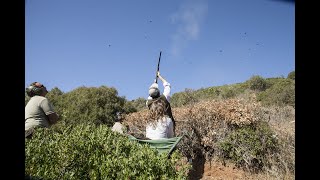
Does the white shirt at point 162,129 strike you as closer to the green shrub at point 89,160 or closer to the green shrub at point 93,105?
the green shrub at point 89,160

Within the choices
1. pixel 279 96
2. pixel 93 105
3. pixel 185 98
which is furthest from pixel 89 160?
pixel 93 105

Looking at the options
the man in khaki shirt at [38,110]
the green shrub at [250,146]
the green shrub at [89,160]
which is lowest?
the green shrub at [250,146]

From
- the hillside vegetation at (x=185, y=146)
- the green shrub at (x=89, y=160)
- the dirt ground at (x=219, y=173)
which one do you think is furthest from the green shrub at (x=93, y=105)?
the green shrub at (x=89, y=160)

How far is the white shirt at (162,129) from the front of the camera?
680cm

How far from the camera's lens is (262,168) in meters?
7.79

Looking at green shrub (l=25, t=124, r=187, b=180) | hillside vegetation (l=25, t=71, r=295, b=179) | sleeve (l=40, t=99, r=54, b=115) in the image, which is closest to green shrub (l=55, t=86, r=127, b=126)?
hillside vegetation (l=25, t=71, r=295, b=179)

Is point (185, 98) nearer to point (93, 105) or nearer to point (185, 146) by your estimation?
point (93, 105)

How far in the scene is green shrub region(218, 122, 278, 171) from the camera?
793cm

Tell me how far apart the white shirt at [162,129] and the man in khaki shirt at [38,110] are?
170 centimetres

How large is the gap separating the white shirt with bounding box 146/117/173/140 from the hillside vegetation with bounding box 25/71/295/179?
75cm

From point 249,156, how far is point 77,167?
480 cm

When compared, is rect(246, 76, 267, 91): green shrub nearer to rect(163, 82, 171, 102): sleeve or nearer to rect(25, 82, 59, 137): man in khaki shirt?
rect(163, 82, 171, 102): sleeve
